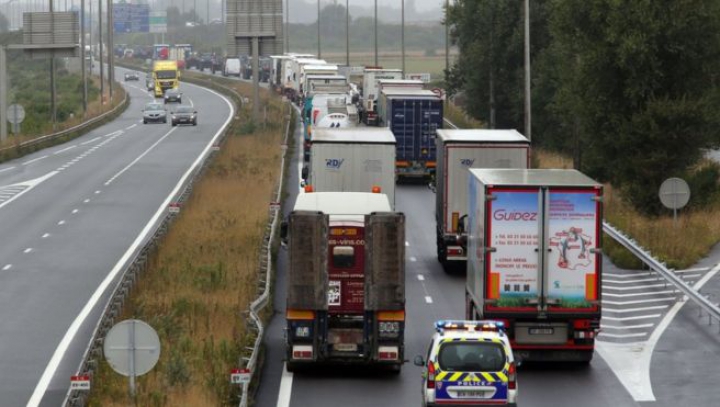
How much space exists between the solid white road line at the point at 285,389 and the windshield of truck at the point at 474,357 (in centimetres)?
400

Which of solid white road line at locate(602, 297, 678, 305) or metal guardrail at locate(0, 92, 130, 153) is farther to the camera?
metal guardrail at locate(0, 92, 130, 153)

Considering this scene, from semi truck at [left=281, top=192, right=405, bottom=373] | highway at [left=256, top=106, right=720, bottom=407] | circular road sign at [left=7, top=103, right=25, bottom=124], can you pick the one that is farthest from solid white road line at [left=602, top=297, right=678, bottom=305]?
circular road sign at [left=7, top=103, right=25, bottom=124]

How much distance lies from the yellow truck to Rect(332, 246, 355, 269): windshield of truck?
4540 inches

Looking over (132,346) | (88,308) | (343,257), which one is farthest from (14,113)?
(132,346)

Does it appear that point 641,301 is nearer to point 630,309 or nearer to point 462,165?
point 630,309

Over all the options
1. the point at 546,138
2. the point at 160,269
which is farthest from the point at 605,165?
the point at 546,138

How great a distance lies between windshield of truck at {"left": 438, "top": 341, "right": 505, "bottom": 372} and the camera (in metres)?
21.4

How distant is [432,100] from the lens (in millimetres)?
62250

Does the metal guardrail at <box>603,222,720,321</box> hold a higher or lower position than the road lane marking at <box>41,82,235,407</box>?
higher

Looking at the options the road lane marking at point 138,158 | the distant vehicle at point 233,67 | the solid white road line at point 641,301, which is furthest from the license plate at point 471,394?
the distant vehicle at point 233,67

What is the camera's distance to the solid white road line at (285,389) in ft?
80.9

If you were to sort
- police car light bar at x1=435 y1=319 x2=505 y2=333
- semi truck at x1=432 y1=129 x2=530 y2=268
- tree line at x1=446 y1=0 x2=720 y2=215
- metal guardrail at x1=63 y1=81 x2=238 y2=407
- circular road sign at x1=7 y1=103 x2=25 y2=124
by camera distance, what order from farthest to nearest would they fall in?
circular road sign at x1=7 y1=103 x2=25 y2=124
tree line at x1=446 y1=0 x2=720 y2=215
semi truck at x1=432 y1=129 x2=530 y2=268
metal guardrail at x1=63 y1=81 x2=238 y2=407
police car light bar at x1=435 y1=319 x2=505 y2=333

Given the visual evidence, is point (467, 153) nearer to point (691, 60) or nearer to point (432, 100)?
point (691, 60)

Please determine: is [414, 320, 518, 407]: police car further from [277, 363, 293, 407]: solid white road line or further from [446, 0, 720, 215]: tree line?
[446, 0, 720, 215]: tree line
